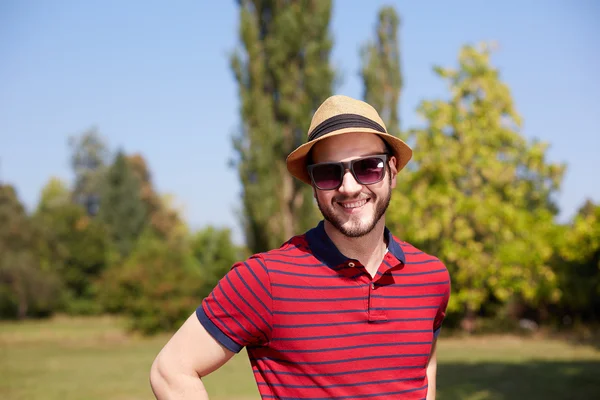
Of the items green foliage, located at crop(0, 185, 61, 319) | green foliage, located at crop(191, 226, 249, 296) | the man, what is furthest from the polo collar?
green foliage, located at crop(0, 185, 61, 319)

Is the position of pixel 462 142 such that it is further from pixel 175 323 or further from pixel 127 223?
pixel 127 223

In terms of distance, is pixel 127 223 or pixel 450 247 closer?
pixel 450 247

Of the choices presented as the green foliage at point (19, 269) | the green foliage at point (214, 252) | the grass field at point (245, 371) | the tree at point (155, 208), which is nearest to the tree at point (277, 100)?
the green foliage at point (214, 252)

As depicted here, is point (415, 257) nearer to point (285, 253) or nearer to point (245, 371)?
point (285, 253)

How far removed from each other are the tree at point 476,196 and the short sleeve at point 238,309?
60.5 ft

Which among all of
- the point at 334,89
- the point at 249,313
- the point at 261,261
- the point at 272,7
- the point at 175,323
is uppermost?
the point at 272,7

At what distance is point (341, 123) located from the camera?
2389 mm

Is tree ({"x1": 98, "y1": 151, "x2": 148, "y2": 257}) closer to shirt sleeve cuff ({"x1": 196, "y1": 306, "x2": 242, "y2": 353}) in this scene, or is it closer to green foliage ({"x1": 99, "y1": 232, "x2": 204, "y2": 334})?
green foliage ({"x1": 99, "y1": 232, "x2": 204, "y2": 334})

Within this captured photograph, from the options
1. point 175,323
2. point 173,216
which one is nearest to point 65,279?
point 175,323

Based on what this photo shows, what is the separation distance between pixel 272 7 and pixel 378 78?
8850 millimetres

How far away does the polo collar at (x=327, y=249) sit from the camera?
7.68 feet

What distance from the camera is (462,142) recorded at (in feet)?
68.8

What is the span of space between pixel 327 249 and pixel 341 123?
442 mm

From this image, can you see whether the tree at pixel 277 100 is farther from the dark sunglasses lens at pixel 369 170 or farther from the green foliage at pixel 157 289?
the dark sunglasses lens at pixel 369 170
